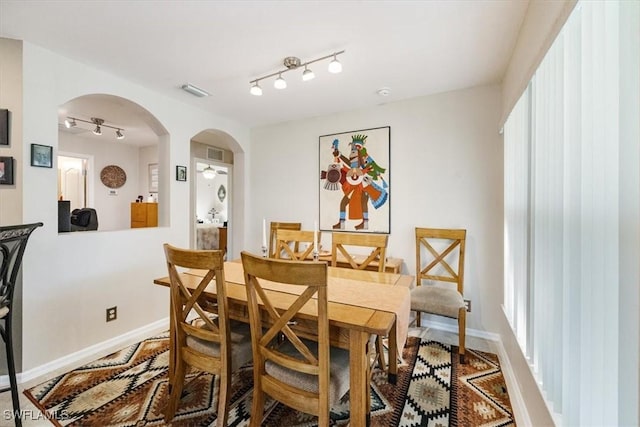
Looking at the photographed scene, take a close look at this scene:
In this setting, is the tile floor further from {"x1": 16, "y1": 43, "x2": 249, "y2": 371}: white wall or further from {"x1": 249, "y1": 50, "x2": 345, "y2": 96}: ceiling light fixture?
{"x1": 249, "y1": 50, "x2": 345, "y2": 96}: ceiling light fixture

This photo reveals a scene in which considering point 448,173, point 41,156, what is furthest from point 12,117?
point 448,173

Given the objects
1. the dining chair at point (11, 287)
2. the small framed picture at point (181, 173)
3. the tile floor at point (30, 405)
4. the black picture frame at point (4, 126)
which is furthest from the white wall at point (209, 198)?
the dining chair at point (11, 287)

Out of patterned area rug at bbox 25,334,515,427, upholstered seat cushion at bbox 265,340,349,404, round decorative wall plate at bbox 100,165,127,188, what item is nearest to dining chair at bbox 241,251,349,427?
upholstered seat cushion at bbox 265,340,349,404

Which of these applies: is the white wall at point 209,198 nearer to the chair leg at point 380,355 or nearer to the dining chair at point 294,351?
the chair leg at point 380,355

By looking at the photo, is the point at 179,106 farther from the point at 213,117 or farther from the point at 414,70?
the point at 414,70

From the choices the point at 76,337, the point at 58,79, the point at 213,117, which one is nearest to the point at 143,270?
the point at 76,337

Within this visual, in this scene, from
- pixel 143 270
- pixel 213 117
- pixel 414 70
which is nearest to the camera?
pixel 414 70

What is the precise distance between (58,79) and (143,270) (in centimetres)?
183

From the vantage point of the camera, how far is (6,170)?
2006 mm

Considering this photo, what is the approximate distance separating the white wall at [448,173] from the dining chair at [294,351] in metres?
1.97

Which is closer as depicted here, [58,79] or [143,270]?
[58,79]

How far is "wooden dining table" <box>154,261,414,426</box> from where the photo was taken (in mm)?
1241

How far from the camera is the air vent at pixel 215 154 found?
5.15 metres

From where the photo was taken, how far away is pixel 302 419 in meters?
1.65
